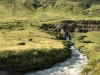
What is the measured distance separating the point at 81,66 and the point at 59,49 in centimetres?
1195

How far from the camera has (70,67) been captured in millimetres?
78250

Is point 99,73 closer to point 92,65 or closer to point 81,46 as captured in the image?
point 92,65

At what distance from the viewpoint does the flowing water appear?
71.9 m

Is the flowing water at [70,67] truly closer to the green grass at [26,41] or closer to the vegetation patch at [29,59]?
the vegetation patch at [29,59]

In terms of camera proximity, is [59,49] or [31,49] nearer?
[31,49]

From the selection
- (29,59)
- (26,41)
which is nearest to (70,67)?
(29,59)

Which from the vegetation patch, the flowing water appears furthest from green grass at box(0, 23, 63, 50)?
the flowing water

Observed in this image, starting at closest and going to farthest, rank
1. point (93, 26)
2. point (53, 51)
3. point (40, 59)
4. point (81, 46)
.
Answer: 1. point (40, 59)
2. point (53, 51)
3. point (81, 46)
4. point (93, 26)

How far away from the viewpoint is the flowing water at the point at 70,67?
236 feet

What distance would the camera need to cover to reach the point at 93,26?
176 metres

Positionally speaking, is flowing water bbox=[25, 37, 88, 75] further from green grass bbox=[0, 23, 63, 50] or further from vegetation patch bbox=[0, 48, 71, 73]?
green grass bbox=[0, 23, 63, 50]

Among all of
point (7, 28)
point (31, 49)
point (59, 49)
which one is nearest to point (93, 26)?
point (7, 28)

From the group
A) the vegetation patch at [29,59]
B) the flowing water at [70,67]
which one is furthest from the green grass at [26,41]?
the flowing water at [70,67]

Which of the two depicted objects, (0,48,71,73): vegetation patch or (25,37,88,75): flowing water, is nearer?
(0,48,71,73): vegetation patch
